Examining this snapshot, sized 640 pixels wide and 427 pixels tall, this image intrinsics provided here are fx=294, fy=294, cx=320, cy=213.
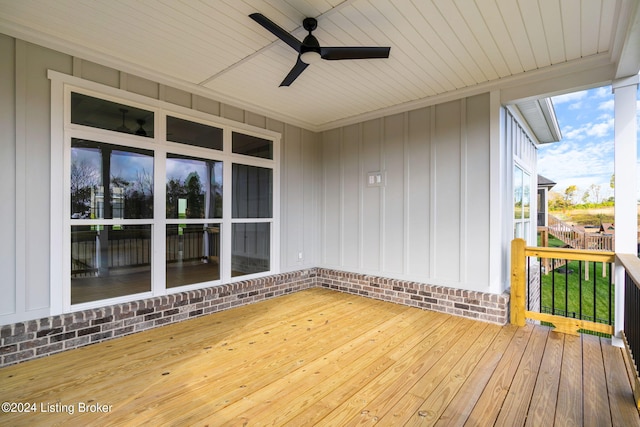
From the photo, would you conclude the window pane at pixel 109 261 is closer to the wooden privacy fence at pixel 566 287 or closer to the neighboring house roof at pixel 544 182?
the wooden privacy fence at pixel 566 287

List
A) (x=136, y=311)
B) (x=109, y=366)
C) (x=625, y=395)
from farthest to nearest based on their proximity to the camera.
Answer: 1. (x=136, y=311)
2. (x=109, y=366)
3. (x=625, y=395)

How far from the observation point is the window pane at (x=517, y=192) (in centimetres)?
450

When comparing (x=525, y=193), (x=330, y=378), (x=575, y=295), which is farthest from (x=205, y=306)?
(x=575, y=295)

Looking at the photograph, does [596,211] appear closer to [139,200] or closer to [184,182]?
[184,182]

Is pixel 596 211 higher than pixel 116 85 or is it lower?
lower

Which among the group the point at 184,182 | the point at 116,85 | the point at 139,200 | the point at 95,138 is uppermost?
the point at 116,85

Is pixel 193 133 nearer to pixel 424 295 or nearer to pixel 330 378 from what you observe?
pixel 330 378

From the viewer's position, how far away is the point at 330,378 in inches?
96.0

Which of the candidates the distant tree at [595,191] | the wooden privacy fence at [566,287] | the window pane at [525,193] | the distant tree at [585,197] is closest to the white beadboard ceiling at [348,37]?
the wooden privacy fence at [566,287]

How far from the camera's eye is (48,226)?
2.87 metres

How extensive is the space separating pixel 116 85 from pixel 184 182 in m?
1.29

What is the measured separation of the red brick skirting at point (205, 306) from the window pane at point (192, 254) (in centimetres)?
21

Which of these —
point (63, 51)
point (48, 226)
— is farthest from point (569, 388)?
point (63, 51)

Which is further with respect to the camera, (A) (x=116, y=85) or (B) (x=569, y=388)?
(A) (x=116, y=85)
